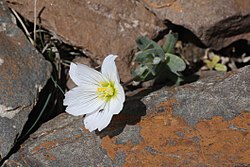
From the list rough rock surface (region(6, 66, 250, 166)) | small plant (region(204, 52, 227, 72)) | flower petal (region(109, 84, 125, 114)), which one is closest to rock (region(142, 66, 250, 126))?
rough rock surface (region(6, 66, 250, 166))

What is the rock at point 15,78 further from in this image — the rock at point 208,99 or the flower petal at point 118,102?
the rock at point 208,99

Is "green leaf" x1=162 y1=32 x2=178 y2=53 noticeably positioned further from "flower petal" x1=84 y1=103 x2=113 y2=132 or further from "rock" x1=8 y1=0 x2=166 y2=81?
"flower petal" x1=84 y1=103 x2=113 y2=132

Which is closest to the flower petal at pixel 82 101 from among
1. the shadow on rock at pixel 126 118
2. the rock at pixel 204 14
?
the shadow on rock at pixel 126 118

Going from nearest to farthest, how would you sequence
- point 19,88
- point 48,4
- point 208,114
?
1. point 208,114
2. point 19,88
3. point 48,4

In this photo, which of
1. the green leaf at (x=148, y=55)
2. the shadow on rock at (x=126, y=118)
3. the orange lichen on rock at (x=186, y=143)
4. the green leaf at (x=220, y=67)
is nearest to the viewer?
the orange lichen on rock at (x=186, y=143)

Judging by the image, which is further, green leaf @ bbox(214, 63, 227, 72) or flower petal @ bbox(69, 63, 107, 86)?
green leaf @ bbox(214, 63, 227, 72)

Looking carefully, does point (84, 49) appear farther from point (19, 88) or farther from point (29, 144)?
point (29, 144)

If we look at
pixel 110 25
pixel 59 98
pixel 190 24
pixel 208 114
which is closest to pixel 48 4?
pixel 110 25

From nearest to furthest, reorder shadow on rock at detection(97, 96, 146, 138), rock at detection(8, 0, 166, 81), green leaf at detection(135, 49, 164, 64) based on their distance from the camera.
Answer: shadow on rock at detection(97, 96, 146, 138)
green leaf at detection(135, 49, 164, 64)
rock at detection(8, 0, 166, 81)
